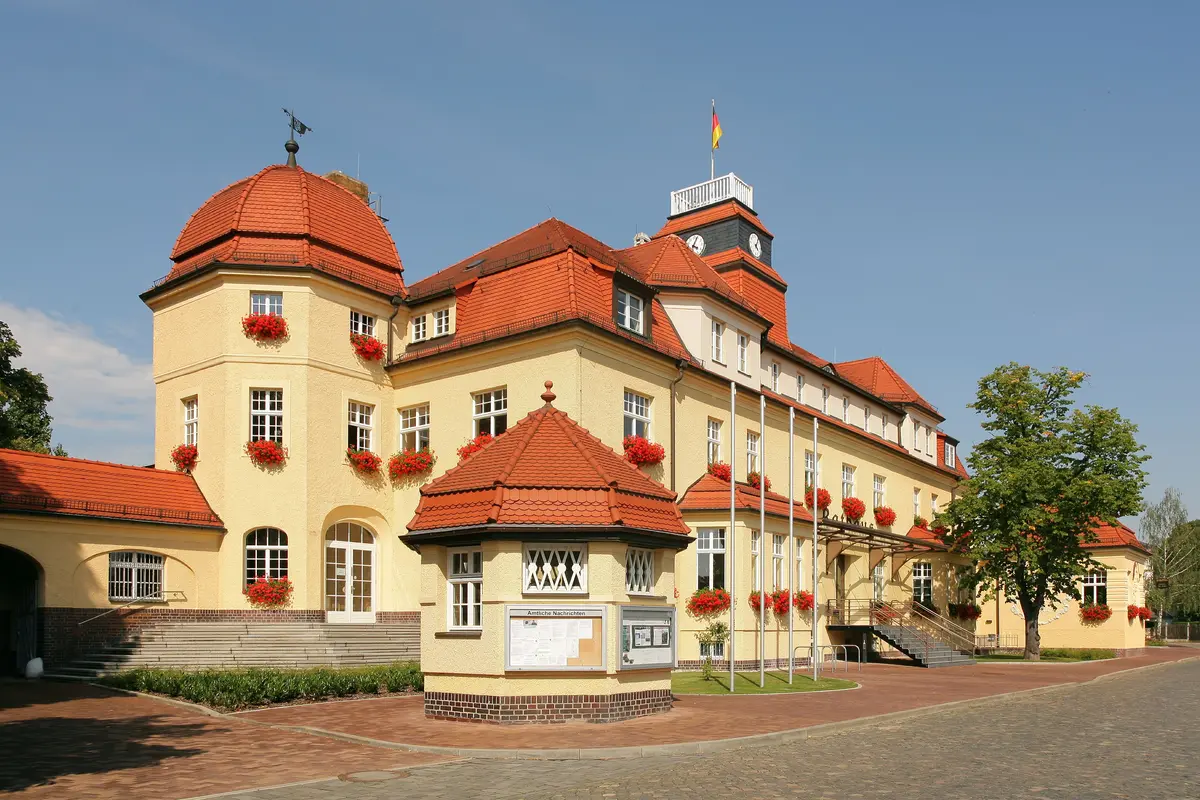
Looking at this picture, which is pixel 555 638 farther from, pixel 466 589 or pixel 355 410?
pixel 355 410

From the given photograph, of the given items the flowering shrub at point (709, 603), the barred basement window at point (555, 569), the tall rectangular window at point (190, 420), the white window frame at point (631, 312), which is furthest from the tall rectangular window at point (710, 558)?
the tall rectangular window at point (190, 420)

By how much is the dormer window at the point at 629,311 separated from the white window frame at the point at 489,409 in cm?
366

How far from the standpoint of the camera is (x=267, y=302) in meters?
28.8

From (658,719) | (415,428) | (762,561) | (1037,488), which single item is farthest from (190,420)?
(1037,488)

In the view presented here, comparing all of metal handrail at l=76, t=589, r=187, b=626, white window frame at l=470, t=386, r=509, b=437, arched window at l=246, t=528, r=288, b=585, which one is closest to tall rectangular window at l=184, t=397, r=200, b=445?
arched window at l=246, t=528, r=288, b=585

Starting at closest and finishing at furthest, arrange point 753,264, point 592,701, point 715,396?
point 592,701
point 715,396
point 753,264

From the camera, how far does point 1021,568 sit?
3912cm

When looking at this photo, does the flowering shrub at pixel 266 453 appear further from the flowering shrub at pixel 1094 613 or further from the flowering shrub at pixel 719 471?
the flowering shrub at pixel 1094 613

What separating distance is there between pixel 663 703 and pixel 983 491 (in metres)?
25.4

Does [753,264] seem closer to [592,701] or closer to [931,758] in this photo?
[592,701]

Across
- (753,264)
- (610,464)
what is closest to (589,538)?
(610,464)

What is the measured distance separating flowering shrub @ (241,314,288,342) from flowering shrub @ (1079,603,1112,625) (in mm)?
37719

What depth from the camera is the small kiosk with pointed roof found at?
16406 mm

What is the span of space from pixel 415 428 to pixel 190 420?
20.3 ft
